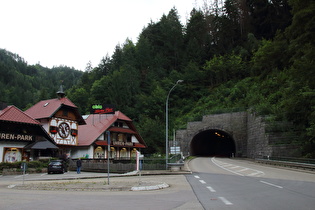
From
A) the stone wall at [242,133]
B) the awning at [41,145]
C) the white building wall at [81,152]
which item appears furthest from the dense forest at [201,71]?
the awning at [41,145]

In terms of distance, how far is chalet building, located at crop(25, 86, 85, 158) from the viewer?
40750 mm

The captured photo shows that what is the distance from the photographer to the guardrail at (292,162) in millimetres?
22931

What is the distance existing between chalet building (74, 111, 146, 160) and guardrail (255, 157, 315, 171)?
21.9m

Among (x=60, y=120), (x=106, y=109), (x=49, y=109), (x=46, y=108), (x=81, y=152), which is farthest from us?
(x=106, y=109)

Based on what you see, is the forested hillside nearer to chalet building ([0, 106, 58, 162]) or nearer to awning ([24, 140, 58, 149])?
chalet building ([0, 106, 58, 162])

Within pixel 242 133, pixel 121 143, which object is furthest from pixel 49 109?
pixel 242 133

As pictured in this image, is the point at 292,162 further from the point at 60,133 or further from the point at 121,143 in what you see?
the point at 121,143

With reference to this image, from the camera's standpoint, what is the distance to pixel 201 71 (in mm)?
69188

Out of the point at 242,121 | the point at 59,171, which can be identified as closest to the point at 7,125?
the point at 59,171

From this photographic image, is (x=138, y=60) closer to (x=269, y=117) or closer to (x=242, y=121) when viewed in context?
(x=242, y=121)

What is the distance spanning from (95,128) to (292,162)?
107 ft

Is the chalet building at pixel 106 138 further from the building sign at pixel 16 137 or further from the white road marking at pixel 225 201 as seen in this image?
the white road marking at pixel 225 201

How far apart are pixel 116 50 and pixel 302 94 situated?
74.8 meters

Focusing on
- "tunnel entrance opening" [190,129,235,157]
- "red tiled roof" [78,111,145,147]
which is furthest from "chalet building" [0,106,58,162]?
"tunnel entrance opening" [190,129,235,157]
